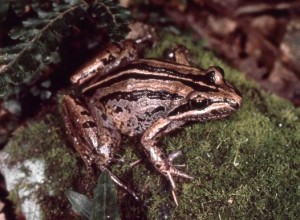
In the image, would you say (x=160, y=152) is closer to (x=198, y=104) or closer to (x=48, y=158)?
(x=198, y=104)

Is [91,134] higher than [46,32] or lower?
lower

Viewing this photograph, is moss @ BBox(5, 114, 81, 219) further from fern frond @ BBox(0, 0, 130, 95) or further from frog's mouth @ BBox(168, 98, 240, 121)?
frog's mouth @ BBox(168, 98, 240, 121)

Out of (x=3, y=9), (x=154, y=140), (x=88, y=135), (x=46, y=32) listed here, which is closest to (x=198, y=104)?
(x=154, y=140)

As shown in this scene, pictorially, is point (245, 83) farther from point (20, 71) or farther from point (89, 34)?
point (20, 71)

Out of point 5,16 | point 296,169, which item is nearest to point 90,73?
point 5,16

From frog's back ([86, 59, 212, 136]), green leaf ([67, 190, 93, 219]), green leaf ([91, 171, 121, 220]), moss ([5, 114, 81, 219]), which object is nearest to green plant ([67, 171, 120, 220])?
green leaf ([91, 171, 121, 220])
